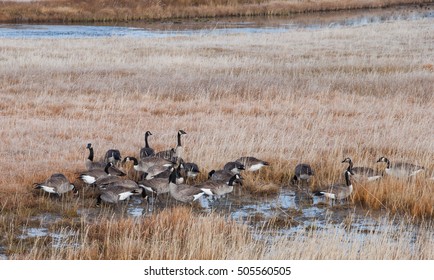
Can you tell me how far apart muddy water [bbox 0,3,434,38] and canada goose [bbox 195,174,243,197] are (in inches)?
1737

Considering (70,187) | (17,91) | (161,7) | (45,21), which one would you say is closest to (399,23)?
(161,7)

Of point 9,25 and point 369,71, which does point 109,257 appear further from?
point 9,25

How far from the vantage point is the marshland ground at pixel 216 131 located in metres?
10.2

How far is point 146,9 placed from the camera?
255ft

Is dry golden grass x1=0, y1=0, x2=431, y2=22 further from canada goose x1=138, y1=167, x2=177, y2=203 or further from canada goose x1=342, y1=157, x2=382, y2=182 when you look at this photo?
canada goose x1=342, y1=157, x2=382, y2=182

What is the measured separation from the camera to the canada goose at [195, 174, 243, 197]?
41.3 ft

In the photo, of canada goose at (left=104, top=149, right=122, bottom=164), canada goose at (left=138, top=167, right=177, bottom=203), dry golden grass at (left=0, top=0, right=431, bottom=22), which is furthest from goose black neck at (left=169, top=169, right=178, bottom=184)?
dry golden grass at (left=0, top=0, right=431, bottom=22)

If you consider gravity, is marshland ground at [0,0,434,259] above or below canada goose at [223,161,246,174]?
below

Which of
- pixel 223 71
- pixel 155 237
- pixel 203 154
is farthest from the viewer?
pixel 223 71

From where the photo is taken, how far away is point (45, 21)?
236ft

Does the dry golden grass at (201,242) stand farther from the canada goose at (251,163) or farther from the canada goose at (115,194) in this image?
the canada goose at (251,163)

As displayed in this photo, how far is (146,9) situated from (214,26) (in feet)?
45.6

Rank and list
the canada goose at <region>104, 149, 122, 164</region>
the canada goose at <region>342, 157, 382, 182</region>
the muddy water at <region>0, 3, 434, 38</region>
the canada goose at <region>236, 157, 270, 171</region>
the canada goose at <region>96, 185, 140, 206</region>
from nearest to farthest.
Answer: the canada goose at <region>96, 185, 140, 206</region> → the canada goose at <region>342, 157, 382, 182</region> → the canada goose at <region>236, 157, 270, 171</region> → the canada goose at <region>104, 149, 122, 164</region> → the muddy water at <region>0, 3, 434, 38</region>

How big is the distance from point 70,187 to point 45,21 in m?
62.8
